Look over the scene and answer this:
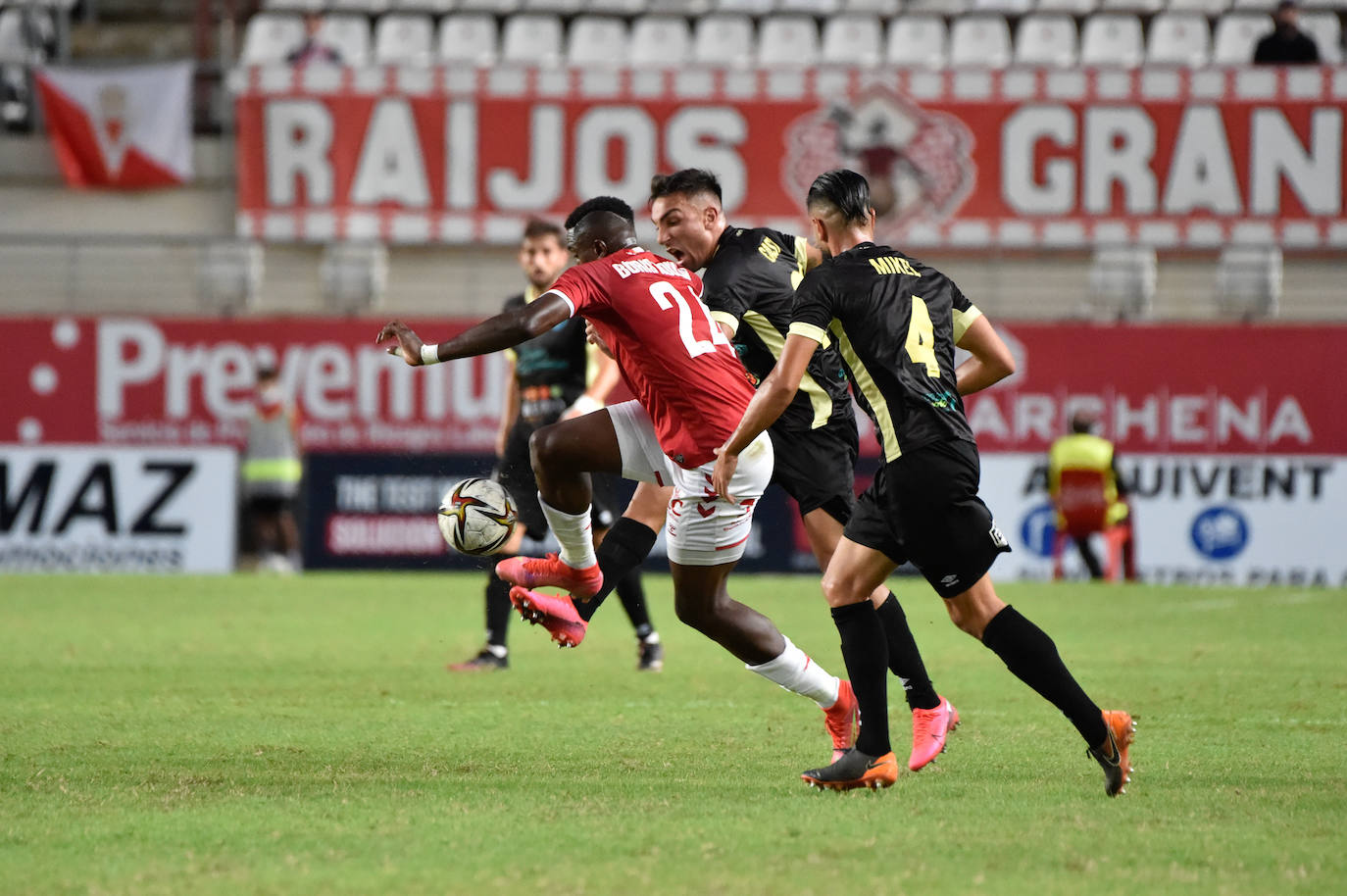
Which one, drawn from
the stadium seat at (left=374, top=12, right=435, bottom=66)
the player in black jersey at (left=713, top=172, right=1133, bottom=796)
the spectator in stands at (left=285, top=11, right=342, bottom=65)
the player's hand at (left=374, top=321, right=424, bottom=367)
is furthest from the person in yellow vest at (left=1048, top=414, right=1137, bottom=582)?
the player's hand at (left=374, top=321, right=424, bottom=367)

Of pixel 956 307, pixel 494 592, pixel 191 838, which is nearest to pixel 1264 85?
pixel 494 592

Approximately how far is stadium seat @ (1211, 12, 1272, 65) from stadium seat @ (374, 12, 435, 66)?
31.7 feet

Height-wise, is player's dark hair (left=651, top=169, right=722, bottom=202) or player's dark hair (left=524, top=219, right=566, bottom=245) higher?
player's dark hair (left=651, top=169, right=722, bottom=202)

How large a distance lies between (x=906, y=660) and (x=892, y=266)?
1.56 metres

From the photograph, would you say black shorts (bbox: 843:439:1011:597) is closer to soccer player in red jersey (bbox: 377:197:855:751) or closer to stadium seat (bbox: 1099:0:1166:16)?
soccer player in red jersey (bbox: 377:197:855:751)

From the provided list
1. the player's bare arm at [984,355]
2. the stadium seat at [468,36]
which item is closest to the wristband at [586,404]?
the player's bare arm at [984,355]

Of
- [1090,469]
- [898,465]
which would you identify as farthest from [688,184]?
[1090,469]

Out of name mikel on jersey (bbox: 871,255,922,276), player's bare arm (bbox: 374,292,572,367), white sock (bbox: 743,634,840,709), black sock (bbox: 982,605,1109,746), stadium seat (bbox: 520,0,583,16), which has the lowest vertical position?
white sock (bbox: 743,634,840,709)

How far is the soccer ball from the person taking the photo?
21.3 feet

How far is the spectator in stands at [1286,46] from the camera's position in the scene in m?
19.9

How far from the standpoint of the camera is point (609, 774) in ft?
19.3

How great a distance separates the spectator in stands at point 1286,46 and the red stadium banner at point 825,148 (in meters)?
0.22

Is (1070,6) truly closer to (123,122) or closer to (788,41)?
(788,41)

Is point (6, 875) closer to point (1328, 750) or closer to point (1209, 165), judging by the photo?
point (1328, 750)
